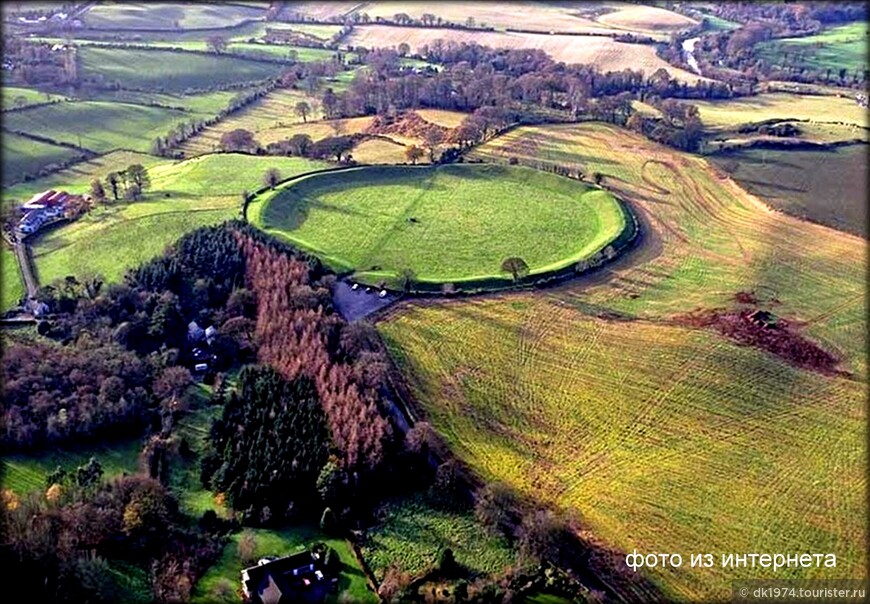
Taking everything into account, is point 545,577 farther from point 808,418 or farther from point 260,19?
point 260,19

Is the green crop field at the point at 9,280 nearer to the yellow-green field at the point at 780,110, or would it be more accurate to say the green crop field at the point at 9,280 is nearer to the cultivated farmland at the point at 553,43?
the yellow-green field at the point at 780,110

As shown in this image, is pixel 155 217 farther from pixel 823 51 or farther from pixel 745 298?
pixel 823 51

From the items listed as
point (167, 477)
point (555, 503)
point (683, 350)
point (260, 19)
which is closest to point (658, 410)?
point (683, 350)

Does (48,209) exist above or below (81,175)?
below

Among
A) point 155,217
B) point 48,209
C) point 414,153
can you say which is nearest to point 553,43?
point 414,153

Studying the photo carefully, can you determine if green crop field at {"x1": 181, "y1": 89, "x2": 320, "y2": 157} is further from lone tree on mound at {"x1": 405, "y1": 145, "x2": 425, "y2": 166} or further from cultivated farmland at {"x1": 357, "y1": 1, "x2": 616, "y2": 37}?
cultivated farmland at {"x1": 357, "y1": 1, "x2": 616, "y2": 37}

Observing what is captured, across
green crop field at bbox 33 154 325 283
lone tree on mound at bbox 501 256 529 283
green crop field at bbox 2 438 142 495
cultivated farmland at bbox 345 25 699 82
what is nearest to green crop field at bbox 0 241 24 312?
green crop field at bbox 33 154 325 283

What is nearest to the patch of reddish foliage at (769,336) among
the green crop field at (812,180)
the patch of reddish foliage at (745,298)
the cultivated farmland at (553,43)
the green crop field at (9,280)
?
the patch of reddish foliage at (745,298)
